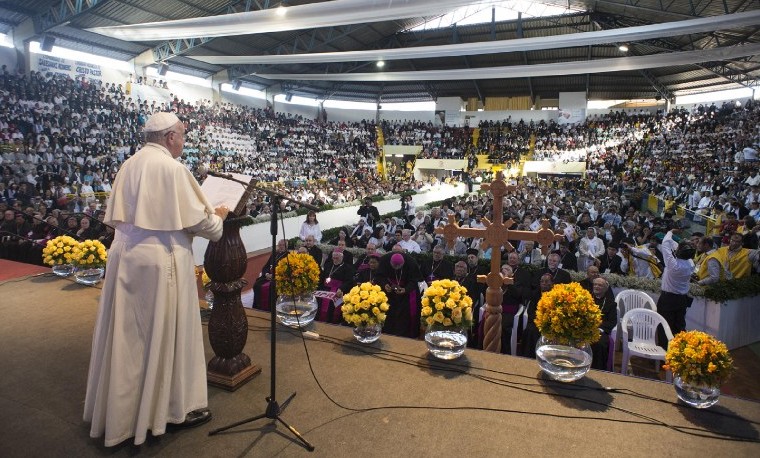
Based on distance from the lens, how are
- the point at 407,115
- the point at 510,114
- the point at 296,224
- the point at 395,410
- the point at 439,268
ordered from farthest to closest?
the point at 407,115, the point at 510,114, the point at 296,224, the point at 439,268, the point at 395,410

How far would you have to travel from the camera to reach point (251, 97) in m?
28.5

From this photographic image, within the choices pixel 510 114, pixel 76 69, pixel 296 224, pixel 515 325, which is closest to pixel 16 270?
pixel 515 325

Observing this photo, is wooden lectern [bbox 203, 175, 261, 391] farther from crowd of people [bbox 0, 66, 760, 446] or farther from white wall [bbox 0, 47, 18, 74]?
white wall [bbox 0, 47, 18, 74]

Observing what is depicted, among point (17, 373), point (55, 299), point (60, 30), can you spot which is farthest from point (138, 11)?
point (17, 373)

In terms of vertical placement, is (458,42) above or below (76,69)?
above

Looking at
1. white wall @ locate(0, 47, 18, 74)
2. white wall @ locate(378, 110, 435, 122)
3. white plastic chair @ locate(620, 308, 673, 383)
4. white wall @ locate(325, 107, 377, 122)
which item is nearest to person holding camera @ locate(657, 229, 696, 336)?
white plastic chair @ locate(620, 308, 673, 383)

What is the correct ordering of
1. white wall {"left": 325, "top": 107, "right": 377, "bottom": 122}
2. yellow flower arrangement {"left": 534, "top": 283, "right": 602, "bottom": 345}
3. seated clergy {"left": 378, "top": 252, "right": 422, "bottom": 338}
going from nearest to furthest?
yellow flower arrangement {"left": 534, "top": 283, "right": 602, "bottom": 345} → seated clergy {"left": 378, "top": 252, "right": 422, "bottom": 338} → white wall {"left": 325, "top": 107, "right": 377, "bottom": 122}

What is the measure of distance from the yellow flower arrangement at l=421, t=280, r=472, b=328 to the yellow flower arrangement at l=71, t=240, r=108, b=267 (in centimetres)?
369

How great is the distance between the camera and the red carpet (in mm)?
5551

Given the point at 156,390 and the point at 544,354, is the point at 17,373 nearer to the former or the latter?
the point at 156,390

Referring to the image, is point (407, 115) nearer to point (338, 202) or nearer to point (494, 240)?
point (338, 202)

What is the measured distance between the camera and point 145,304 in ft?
7.47

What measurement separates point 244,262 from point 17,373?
1.70m

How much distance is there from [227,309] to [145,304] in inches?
28.0
